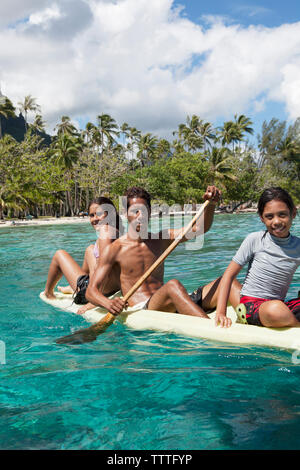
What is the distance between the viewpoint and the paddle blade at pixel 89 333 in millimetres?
3363

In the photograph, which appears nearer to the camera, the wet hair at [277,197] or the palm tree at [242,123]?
the wet hair at [277,197]

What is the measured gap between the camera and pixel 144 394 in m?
2.35

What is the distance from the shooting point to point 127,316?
3648 millimetres

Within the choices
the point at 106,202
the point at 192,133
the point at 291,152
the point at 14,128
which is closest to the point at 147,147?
the point at 192,133

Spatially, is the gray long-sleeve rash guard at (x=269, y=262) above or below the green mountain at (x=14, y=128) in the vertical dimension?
below

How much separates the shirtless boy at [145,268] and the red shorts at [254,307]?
0.42 meters

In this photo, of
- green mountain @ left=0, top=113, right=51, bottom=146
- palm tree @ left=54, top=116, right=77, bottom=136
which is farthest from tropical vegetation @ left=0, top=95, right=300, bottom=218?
green mountain @ left=0, top=113, right=51, bottom=146

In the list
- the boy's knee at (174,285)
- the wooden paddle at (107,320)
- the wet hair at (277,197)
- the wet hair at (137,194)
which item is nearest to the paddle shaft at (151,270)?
the wooden paddle at (107,320)

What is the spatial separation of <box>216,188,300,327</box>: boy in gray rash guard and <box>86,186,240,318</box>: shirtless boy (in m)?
0.47

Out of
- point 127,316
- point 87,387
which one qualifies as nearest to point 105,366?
point 87,387

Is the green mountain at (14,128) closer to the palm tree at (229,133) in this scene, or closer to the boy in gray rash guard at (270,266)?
the palm tree at (229,133)

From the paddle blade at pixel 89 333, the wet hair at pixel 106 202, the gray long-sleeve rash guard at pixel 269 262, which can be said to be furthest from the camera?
the wet hair at pixel 106 202

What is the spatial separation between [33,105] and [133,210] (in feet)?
157
